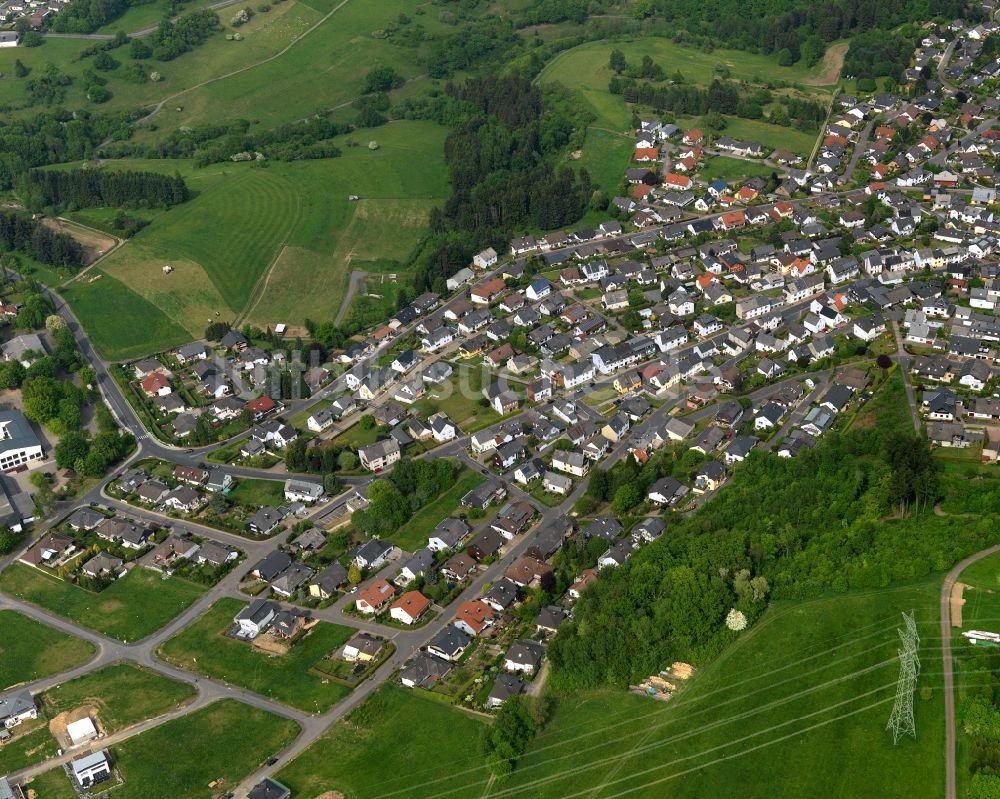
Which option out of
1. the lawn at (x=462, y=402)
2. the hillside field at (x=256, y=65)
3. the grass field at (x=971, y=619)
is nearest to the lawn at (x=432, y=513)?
the lawn at (x=462, y=402)

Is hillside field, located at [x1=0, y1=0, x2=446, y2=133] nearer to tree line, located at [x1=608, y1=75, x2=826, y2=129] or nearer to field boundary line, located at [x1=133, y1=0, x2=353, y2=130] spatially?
field boundary line, located at [x1=133, y1=0, x2=353, y2=130]

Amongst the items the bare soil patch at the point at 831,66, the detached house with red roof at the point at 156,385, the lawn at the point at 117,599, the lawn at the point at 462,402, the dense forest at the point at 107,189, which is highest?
the bare soil patch at the point at 831,66

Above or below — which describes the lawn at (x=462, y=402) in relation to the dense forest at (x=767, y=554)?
below

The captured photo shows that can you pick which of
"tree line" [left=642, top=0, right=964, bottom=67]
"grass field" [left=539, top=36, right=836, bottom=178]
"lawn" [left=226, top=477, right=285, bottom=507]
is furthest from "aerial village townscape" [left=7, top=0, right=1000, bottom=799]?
"grass field" [left=539, top=36, right=836, bottom=178]

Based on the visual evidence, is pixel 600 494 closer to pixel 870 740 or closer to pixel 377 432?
pixel 377 432

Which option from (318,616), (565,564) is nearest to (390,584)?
(318,616)

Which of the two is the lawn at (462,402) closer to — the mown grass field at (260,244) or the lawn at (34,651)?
the mown grass field at (260,244)

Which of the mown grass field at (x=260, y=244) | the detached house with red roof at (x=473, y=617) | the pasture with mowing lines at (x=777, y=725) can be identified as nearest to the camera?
the pasture with mowing lines at (x=777, y=725)
